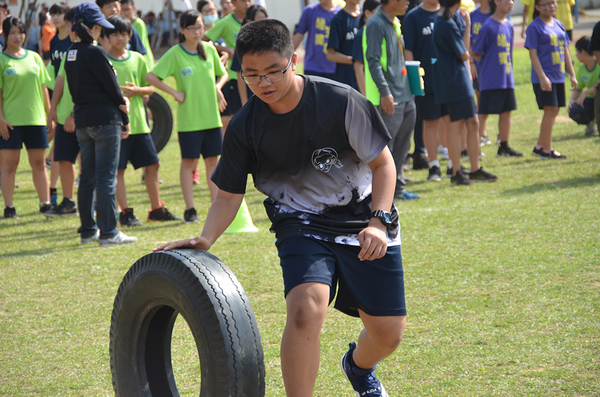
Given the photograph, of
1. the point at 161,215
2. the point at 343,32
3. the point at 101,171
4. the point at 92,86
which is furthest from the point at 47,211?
the point at 343,32

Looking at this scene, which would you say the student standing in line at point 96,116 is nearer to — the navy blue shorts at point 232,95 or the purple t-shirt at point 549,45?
the navy blue shorts at point 232,95

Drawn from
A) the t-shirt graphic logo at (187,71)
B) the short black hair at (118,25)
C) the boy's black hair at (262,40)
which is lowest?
the t-shirt graphic logo at (187,71)

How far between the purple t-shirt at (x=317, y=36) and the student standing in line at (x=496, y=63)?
6.91ft

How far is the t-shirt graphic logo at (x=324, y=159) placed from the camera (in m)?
2.86

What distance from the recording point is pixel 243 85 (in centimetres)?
885

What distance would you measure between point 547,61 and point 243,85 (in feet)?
14.2

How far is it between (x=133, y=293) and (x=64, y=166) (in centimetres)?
534

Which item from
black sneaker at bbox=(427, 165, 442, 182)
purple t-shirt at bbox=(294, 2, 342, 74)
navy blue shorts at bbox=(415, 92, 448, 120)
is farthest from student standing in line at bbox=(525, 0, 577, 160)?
purple t-shirt at bbox=(294, 2, 342, 74)

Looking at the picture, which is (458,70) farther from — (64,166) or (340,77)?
(64,166)

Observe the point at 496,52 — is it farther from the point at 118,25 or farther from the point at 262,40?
the point at 262,40

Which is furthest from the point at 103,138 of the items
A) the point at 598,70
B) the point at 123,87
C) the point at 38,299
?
the point at 598,70

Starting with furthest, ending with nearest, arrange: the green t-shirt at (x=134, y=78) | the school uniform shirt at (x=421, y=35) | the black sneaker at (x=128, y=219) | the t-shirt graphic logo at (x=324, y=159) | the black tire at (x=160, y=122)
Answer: the black tire at (x=160, y=122)
the school uniform shirt at (x=421, y=35)
the black sneaker at (x=128, y=219)
the green t-shirt at (x=134, y=78)
the t-shirt graphic logo at (x=324, y=159)

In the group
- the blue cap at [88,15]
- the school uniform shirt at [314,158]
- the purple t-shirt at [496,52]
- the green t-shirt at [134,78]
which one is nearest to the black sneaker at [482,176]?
the purple t-shirt at [496,52]

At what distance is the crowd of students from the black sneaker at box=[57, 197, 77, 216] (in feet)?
0.09
